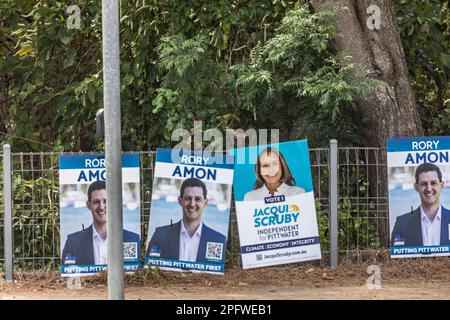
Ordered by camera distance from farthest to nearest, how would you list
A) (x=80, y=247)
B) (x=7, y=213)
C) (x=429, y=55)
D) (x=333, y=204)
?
(x=429, y=55) → (x=333, y=204) → (x=7, y=213) → (x=80, y=247)

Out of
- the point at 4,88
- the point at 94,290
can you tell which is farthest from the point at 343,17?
the point at 4,88

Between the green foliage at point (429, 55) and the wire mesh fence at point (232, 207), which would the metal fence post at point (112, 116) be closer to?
the wire mesh fence at point (232, 207)

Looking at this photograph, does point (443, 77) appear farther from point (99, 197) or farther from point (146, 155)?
point (99, 197)

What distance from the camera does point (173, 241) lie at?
38.5ft

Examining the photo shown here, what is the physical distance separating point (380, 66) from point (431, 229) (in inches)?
101

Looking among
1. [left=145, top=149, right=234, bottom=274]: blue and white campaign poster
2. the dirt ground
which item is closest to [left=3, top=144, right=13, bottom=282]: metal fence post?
the dirt ground

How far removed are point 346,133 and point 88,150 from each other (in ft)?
14.2

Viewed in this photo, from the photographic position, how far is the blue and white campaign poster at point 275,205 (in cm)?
1191

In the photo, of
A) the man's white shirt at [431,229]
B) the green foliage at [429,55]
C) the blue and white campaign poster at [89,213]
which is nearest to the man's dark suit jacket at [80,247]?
the blue and white campaign poster at [89,213]

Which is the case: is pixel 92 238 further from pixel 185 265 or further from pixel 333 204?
pixel 333 204

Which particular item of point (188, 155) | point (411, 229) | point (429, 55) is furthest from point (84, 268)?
point (429, 55)

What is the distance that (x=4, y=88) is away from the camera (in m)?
16.1

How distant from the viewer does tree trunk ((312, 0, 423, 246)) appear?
12906mm

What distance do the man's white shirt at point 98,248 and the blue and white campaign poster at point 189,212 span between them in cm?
59
